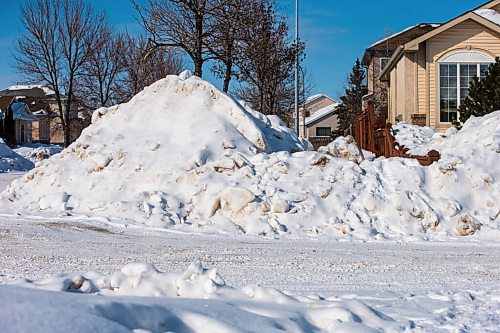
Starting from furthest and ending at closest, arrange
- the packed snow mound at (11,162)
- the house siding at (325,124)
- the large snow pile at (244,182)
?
the house siding at (325,124), the packed snow mound at (11,162), the large snow pile at (244,182)

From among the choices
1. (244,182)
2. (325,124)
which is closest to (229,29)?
(244,182)

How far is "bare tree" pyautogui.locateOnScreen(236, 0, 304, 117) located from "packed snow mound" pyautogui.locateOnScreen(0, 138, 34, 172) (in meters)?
13.4

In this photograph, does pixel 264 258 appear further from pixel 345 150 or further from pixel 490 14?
pixel 490 14

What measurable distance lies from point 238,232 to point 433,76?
60.7ft

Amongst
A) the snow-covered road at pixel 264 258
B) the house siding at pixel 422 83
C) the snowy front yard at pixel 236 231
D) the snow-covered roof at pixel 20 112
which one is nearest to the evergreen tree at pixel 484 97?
the house siding at pixel 422 83

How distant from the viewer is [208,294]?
182 inches

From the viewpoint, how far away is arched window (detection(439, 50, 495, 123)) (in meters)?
26.8

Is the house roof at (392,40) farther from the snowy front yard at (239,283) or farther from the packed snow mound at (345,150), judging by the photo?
the snowy front yard at (239,283)

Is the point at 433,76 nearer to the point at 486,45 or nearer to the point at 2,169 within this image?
the point at 486,45

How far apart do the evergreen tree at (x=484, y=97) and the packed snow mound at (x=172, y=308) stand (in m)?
18.2

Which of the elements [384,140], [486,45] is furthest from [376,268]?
[486,45]

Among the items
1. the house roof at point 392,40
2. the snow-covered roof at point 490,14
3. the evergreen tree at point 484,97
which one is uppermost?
the house roof at point 392,40

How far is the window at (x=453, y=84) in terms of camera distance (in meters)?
26.7

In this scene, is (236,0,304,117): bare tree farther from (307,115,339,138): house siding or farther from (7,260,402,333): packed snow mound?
(307,115,339,138): house siding
